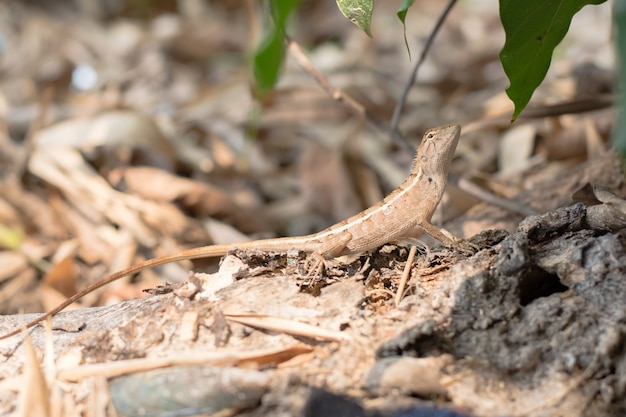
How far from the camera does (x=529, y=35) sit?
7.79ft

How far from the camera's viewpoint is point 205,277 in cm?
251

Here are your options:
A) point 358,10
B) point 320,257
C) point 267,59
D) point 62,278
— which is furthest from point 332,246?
point 62,278

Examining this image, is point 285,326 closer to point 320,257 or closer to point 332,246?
point 320,257

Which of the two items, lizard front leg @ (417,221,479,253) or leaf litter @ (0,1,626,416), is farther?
lizard front leg @ (417,221,479,253)

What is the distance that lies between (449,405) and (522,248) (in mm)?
713

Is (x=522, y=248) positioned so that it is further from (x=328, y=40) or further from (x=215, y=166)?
(x=328, y=40)

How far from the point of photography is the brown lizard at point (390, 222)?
3254mm

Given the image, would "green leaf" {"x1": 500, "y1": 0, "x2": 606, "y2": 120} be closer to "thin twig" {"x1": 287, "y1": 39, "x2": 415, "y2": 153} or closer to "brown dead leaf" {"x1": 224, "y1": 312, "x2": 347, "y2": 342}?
"brown dead leaf" {"x1": 224, "y1": 312, "x2": 347, "y2": 342}

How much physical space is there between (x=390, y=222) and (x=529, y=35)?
56.9 inches

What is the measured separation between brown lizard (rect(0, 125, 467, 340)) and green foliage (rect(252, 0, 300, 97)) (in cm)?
107

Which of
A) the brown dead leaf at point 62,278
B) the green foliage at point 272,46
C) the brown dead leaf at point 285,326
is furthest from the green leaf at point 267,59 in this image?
the brown dead leaf at point 62,278

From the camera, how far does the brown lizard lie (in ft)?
10.7

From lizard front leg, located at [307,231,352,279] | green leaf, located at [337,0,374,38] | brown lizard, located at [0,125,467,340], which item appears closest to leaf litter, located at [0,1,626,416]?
→ lizard front leg, located at [307,231,352,279]

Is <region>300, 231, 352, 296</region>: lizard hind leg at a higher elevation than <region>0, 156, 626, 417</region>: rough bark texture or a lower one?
higher
